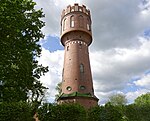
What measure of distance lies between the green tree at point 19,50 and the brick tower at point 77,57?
15366 mm

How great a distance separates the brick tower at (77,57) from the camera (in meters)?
34.0

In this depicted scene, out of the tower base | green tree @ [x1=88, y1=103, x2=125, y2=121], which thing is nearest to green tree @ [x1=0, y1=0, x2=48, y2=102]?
green tree @ [x1=88, y1=103, x2=125, y2=121]

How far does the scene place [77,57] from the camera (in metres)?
36.5

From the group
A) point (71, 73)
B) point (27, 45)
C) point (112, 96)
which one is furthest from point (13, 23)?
point (112, 96)

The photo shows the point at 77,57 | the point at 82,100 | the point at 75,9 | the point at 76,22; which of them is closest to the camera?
the point at 82,100

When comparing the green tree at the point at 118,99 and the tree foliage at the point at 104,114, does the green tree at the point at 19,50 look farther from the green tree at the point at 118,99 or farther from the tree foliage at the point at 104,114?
the green tree at the point at 118,99

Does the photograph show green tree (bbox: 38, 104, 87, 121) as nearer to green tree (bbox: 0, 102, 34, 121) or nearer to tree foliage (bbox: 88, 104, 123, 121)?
tree foliage (bbox: 88, 104, 123, 121)

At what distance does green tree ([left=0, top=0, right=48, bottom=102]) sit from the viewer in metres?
15.5

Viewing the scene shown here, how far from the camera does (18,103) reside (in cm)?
1595

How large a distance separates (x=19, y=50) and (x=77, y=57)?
806 inches

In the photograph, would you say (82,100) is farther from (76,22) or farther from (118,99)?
(118,99)

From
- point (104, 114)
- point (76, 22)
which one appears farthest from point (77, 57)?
point (104, 114)

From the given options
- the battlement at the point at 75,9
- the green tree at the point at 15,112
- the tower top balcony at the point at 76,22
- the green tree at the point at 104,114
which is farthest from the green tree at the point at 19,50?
the battlement at the point at 75,9

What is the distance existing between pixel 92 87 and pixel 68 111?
760 inches
